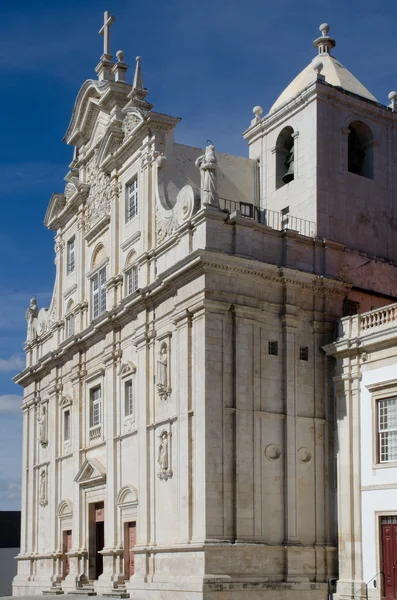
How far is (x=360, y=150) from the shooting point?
39.5m

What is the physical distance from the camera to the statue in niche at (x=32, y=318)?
5312 cm

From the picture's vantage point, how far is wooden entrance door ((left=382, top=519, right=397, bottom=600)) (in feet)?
101

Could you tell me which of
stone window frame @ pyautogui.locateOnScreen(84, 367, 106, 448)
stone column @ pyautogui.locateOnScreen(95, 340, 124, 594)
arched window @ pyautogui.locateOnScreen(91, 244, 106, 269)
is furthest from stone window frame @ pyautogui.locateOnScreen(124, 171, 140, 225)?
stone window frame @ pyautogui.locateOnScreen(84, 367, 106, 448)

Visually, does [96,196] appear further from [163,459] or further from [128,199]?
[163,459]

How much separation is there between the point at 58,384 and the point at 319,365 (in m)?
16.1

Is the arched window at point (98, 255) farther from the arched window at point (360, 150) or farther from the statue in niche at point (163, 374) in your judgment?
the arched window at point (360, 150)

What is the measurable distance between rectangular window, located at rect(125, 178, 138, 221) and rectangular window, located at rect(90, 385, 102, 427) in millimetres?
7099

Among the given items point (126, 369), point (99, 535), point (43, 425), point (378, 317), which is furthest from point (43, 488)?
point (378, 317)

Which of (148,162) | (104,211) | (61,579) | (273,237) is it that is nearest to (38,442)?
(61,579)

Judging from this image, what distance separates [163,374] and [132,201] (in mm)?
8612

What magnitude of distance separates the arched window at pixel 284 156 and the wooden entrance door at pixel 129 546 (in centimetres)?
1362

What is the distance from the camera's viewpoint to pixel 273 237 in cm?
3478

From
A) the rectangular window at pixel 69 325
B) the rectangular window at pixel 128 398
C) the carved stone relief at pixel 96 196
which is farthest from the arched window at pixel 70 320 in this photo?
the rectangular window at pixel 128 398

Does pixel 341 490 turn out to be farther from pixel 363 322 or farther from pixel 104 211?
pixel 104 211
